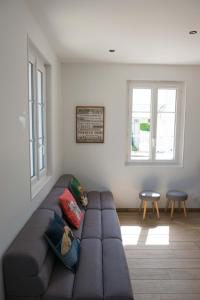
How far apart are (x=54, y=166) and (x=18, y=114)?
1.72m

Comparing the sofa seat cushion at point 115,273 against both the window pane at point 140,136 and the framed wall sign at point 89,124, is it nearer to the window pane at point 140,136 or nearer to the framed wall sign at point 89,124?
the framed wall sign at point 89,124

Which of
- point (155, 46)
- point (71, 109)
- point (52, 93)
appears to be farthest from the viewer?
point (71, 109)

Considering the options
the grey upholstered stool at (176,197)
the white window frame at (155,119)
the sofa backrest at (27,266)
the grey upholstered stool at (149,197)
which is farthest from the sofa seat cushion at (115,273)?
the white window frame at (155,119)

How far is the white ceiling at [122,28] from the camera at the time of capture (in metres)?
2.15

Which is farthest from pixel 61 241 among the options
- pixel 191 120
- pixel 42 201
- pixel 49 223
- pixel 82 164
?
pixel 191 120

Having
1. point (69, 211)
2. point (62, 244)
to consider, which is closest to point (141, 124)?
point (69, 211)

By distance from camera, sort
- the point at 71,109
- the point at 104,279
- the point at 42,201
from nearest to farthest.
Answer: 1. the point at 104,279
2. the point at 42,201
3. the point at 71,109

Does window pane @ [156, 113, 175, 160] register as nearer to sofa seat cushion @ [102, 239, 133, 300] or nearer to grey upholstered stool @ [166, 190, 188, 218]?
grey upholstered stool @ [166, 190, 188, 218]

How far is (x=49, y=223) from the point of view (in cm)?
210

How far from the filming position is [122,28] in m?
2.65

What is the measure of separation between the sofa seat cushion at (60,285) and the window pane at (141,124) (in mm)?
2866

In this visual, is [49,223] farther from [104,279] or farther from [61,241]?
Result: [104,279]

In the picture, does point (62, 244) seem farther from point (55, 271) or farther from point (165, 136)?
point (165, 136)

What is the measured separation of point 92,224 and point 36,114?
1.42 meters
